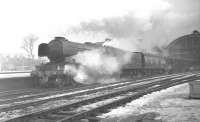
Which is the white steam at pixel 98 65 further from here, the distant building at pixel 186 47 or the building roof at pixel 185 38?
the building roof at pixel 185 38

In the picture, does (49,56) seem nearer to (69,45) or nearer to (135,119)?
(69,45)

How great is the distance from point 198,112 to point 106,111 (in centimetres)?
237

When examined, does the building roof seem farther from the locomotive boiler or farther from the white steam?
the locomotive boiler

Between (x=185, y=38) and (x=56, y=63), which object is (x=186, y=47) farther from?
(x=56, y=63)

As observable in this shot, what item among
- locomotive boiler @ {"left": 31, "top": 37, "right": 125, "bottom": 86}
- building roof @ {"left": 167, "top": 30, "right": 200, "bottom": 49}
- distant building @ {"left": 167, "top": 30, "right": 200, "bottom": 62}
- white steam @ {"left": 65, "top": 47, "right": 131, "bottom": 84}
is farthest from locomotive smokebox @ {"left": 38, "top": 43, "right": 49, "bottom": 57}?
building roof @ {"left": 167, "top": 30, "right": 200, "bottom": 49}

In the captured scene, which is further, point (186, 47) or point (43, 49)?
point (186, 47)

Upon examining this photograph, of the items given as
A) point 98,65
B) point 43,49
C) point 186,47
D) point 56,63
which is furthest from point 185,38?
point 43,49

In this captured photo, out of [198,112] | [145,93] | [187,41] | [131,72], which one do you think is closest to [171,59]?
[131,72]

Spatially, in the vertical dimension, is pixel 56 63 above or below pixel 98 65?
above

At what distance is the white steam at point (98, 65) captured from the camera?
15.7 metres

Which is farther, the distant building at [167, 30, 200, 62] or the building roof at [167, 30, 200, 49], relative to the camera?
the building roof at [167, 30, 200, 49]

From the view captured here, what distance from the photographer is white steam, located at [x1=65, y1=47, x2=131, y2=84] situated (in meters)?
15.7

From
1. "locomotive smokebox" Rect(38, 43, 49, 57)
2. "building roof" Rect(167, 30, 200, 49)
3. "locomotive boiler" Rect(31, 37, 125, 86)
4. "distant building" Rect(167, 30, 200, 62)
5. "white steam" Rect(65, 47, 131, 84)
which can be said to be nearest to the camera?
"locomotive boiler" Rect(31, 37, 125, 86)

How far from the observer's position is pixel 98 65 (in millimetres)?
17516
